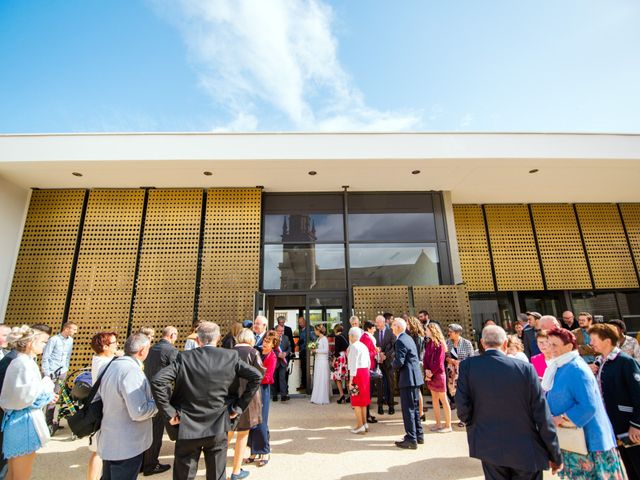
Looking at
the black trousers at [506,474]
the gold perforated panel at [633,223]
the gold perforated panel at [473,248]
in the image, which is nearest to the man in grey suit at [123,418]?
the black trousers at [506,474]

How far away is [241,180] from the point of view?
28.5ft

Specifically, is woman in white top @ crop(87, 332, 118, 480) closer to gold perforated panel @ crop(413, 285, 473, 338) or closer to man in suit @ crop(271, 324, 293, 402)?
man in suit @ crop(271, 324, 293, 402)

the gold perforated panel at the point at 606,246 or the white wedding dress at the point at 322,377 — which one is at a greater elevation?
the gold perforated panel at the point at 606,246

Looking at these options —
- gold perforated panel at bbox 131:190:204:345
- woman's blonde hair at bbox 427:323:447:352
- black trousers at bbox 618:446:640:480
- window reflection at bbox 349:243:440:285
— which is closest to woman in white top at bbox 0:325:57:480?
woman's blonde hair at bbox 427:323:447:352

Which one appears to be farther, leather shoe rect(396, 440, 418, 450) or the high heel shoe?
the high heel shoe

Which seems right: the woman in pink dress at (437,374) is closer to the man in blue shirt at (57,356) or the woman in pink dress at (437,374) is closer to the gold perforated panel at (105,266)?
the man in blue shirt at (57,356)

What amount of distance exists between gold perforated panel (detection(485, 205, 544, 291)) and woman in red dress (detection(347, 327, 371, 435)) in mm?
6413

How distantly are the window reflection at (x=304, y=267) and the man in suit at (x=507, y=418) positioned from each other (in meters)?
6.13

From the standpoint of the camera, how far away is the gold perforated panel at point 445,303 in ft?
26.8

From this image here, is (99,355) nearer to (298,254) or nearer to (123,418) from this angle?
(123,418)

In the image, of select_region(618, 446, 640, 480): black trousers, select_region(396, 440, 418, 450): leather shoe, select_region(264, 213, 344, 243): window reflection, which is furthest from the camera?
select_region(264, 213, 344, 243): window reflection

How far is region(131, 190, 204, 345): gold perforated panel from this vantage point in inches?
314

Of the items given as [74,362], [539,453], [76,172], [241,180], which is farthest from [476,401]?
[76,172]

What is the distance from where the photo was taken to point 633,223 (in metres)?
10.4
